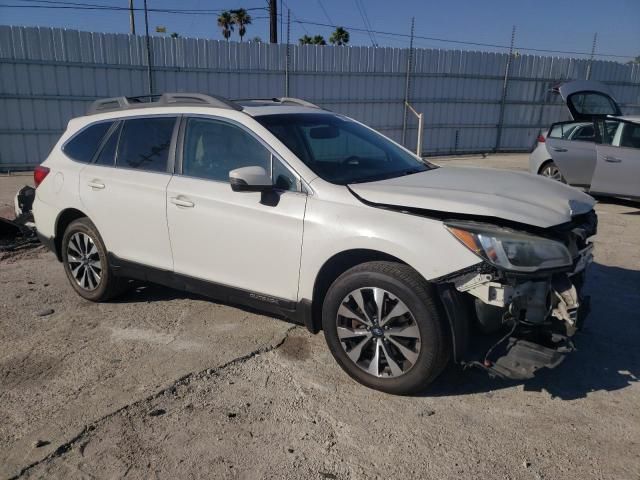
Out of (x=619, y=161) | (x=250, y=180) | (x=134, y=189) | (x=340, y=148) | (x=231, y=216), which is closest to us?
(x=250, y=180)

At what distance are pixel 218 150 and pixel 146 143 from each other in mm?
814

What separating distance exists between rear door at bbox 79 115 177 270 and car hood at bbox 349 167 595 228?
1661 millimetres

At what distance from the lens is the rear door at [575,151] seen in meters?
9.20

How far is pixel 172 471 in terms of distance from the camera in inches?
105

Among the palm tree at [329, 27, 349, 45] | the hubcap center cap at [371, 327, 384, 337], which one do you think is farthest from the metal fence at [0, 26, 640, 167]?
the palm tree at [329, 27, 349, 45]

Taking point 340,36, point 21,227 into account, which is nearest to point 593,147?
point 21,227

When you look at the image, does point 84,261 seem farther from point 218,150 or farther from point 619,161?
point 619,161

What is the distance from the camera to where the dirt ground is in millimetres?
2729

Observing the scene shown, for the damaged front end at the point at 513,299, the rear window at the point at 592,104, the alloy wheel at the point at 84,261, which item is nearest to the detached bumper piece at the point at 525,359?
the damaged front end at the point at 513,299

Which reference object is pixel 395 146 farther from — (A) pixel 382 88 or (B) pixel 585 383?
(A) pixel 382 88

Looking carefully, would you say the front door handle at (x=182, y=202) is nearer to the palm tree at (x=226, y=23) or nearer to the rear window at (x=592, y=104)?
the rear window at (x=592, y=104)

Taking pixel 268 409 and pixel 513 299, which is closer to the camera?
pixel 513 299

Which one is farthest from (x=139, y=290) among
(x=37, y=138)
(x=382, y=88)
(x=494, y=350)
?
(x=382, y=88)

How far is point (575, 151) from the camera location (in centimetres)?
932
